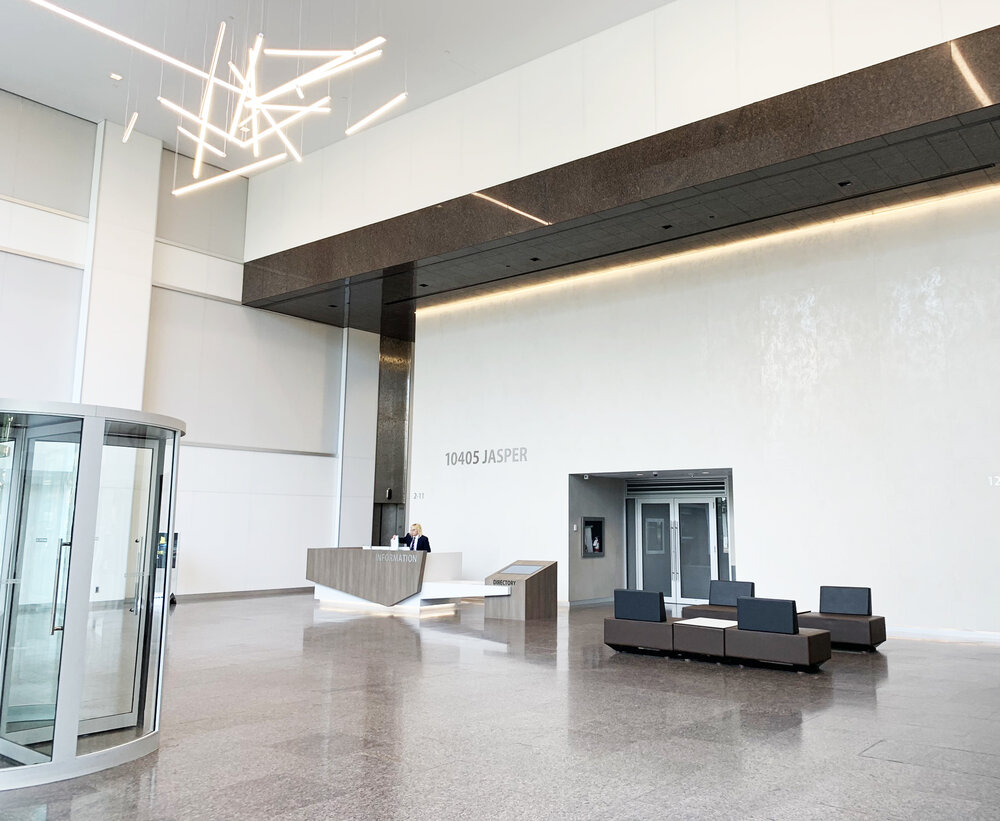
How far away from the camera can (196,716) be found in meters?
6.22

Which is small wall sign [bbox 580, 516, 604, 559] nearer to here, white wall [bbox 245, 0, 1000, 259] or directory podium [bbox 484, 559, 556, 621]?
directory podium [bbox 484, 559, 556, 621]

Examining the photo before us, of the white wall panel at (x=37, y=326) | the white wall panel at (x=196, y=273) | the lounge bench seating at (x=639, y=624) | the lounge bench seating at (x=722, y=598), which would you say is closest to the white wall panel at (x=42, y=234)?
the white wall panel at (x=37, y=326)

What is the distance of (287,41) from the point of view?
43.7 feet

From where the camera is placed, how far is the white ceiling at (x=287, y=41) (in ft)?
40.5

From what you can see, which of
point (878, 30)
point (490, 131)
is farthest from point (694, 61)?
point (490, 131)

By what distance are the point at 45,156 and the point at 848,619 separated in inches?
635

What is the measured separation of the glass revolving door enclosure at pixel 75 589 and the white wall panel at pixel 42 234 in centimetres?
1226

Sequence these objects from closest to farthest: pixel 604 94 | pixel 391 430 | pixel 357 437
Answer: pixel 604 94, pixel 357 437, pixel 391 430

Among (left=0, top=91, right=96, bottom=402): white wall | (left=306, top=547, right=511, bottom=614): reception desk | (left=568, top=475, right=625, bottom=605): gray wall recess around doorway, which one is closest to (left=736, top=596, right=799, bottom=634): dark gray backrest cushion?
(left=306, top=547, right=511, bottom=614): reception desk

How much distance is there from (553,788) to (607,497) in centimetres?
1289

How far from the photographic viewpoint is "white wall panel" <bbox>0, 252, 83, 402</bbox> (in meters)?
14.8

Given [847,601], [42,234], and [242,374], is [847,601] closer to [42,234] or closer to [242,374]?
[242,374]

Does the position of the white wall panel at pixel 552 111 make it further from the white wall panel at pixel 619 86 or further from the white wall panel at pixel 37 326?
the white wall panel at pixel 37 326

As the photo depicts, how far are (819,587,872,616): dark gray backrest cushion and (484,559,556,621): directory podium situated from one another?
463 centimetres
